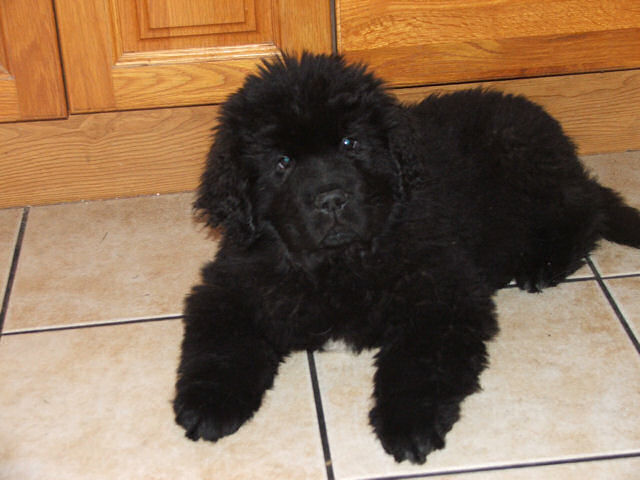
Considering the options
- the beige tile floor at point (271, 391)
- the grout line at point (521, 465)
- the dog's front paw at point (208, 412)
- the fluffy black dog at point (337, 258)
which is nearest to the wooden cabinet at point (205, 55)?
the beige tile floor at point (271, 391)

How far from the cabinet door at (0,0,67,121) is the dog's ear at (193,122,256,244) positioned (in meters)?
0.97

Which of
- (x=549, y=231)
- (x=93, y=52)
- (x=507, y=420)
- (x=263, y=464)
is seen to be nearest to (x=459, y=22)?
(x=549, y=231)

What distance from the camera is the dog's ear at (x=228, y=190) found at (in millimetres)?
2154

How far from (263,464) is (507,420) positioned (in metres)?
0.61

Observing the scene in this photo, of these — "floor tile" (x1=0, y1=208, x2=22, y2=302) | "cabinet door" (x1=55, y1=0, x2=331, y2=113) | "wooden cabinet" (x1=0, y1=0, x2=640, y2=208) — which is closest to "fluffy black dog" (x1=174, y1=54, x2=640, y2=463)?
"wooden cabinet" (x1=0, y1=0, x2=640, y2=208)

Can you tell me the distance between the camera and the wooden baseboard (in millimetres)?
3129

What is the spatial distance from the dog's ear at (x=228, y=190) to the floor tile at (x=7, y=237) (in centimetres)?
92

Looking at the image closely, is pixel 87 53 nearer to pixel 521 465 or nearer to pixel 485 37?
pixel 485 37

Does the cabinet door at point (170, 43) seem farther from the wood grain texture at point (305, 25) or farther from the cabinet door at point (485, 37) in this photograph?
the cabinet door at point (485, 37)

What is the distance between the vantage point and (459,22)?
292 centimetres

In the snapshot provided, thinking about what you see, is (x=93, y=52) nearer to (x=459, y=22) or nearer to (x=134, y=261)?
(x=134, y=261)

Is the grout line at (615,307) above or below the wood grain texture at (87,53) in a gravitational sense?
below

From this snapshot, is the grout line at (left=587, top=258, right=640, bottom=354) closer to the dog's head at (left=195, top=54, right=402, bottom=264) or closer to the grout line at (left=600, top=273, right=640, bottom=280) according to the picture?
the grout line at (left=600, top=273, right=640, bottom=280)

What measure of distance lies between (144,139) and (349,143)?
4.20 ft
